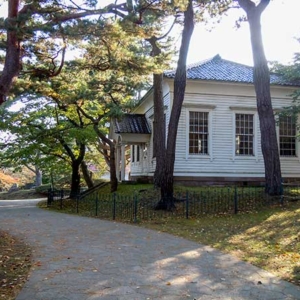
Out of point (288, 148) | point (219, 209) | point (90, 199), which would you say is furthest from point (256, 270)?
point (288, 148)

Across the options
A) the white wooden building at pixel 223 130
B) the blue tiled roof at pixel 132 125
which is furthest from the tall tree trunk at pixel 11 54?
the blue tiled roof at pixel 132 125

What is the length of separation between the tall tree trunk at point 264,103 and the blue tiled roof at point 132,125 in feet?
33.3

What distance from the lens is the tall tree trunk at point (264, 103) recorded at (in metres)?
14.2

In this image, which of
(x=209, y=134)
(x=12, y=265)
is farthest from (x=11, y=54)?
(x=209, y=134)

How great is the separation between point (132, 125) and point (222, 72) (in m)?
6.57

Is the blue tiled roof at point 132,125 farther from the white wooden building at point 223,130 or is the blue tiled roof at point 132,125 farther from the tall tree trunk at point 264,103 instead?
the tall tree trunk at point 264,103

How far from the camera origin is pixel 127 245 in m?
8.46

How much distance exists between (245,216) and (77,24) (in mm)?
7823

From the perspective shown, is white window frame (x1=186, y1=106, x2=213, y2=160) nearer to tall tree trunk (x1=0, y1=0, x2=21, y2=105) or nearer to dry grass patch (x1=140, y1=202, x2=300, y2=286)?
dry grass patch (x1=140, y1=202, x2=300, y2=286)

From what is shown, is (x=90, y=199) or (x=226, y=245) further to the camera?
(x=90, y=199)

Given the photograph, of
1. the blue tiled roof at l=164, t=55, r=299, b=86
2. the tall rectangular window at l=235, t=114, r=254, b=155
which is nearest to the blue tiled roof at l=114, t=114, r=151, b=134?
the blue tiled roof at l=164, t=55, r=299, b=86

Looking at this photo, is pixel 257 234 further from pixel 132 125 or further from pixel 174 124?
pixel 132 125

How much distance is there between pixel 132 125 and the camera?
2395 centimetres

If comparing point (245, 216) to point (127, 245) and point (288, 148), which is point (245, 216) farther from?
point (288, 148)
